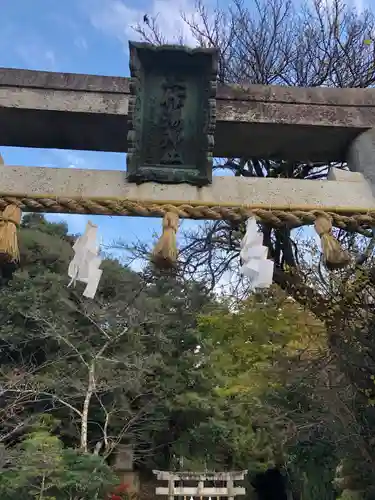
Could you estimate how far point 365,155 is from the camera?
3.09 metres

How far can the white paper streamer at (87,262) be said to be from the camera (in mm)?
2717

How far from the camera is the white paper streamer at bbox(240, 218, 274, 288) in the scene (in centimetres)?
264

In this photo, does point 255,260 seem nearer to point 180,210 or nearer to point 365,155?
point 180,210

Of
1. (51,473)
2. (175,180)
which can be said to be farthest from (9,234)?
(51,473)

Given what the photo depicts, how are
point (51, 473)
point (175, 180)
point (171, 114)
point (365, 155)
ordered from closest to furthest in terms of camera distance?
point (175, 180) < point (171, 114) < point (365, 155) < point (51, 473)

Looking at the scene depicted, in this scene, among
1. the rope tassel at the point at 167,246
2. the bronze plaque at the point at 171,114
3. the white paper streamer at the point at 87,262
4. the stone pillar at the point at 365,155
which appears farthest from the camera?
the stone pillar at the point at 365,155

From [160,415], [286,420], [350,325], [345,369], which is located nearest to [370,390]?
[345,369]

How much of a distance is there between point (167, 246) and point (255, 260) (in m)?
0.51

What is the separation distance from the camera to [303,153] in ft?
11.3

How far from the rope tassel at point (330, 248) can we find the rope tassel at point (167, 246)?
0.80m

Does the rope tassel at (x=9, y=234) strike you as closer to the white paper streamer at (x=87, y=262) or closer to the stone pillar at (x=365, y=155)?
the white paper streamer at (x=87, y=262)

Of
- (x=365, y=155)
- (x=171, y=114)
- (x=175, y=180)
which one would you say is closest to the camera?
(x=175, y=180)

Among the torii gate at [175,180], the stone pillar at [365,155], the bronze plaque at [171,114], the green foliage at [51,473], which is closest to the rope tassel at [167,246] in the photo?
the torii gate at [175,180]

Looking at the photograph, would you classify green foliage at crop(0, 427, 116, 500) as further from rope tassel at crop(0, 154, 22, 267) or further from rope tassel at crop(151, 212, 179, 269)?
rope tassel at crop(151, 212, 179, 269)
